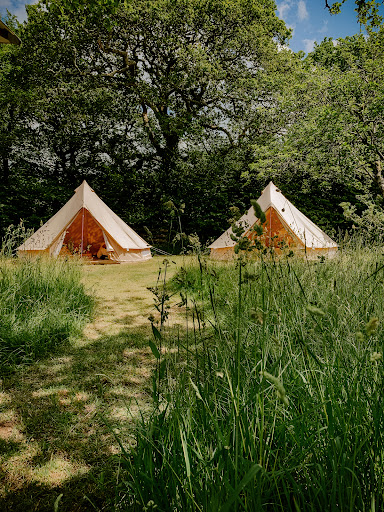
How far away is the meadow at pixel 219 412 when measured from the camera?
97cm

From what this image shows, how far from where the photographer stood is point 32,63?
11.7m

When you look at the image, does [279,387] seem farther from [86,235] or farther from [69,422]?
[86,235]

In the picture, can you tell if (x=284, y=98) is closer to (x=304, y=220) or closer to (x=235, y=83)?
(x=235, y=83)

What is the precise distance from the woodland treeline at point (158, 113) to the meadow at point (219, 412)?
27.4ft

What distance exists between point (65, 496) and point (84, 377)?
1099 mm

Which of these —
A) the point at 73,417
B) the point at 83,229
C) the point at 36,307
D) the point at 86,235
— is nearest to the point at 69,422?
the point at 73,417

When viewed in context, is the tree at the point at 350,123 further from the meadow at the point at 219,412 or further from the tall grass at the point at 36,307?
the tall grass at the point at 36,307

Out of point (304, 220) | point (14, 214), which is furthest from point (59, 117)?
Result: point (304, 220)

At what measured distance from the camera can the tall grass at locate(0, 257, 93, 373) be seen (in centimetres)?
283

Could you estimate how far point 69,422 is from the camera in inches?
77.2

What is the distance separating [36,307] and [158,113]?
36.0 ft

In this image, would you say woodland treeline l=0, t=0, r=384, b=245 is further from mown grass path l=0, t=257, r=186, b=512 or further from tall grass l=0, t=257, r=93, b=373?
mown grass path l=0, t=257, r=186, b=512

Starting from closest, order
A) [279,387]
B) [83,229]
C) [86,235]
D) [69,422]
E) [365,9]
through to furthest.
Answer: [279,387] → [69,422] → [365,9] → [83,229] → [86,235]

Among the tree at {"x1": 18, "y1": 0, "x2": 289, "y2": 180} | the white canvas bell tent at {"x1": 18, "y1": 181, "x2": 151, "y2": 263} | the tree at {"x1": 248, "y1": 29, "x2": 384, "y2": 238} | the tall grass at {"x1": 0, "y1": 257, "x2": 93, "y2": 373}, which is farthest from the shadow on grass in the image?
the tree at {"x1": 18, "y1": 0, "x2": 289, "y2": 180}
